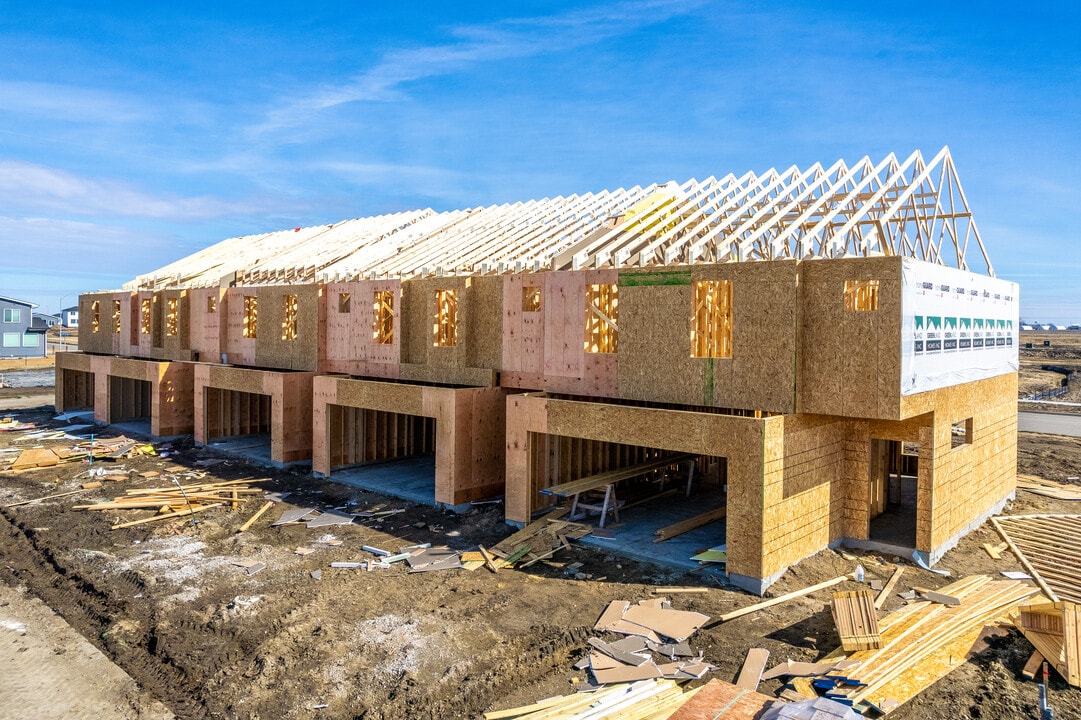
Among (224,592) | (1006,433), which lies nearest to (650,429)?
(224,592)

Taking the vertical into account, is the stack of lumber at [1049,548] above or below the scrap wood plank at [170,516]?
above

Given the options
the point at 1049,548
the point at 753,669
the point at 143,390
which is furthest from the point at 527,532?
the point at 143,390

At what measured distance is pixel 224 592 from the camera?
1033cm

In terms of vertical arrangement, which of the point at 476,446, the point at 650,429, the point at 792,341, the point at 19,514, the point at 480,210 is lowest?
the point at 19,514

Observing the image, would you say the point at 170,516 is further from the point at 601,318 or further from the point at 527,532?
the point at 601,318

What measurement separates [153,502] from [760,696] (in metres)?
13.5

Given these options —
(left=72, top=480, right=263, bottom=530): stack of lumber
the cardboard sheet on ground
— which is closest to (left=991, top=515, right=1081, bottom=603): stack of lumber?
the cardboard sheet on ground

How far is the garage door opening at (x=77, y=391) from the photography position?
3067 centimetres

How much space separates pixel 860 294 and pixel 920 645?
18.0ft

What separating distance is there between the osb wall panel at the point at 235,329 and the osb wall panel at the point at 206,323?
0.37 ft

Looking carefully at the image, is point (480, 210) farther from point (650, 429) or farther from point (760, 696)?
point (760, 696)

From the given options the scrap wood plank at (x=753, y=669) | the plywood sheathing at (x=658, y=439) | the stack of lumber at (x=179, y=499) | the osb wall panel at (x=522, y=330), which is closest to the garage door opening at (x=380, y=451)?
the stack of lumber at (x=179, y=499)

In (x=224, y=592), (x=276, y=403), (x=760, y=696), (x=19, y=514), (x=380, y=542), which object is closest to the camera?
(x=760, y=696)

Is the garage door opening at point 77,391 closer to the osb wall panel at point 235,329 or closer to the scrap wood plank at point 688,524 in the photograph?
the osb wall panel at point 235,329
